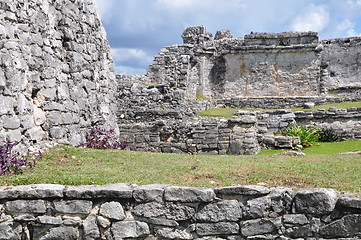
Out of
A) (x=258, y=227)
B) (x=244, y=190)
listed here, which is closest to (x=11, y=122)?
(x=244, y=190)

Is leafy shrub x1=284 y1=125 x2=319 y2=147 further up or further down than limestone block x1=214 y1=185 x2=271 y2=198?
further up

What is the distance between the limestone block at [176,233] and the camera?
4.17 metres

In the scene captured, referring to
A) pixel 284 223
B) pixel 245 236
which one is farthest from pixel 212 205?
pixel 284 223

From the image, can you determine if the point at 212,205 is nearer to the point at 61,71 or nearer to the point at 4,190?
the point at 4,190

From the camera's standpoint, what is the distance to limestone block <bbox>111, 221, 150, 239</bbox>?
13.9 feet

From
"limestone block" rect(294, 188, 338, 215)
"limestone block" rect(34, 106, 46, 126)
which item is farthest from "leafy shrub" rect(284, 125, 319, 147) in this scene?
"limestone block" rect(294, 188, 338, 215)

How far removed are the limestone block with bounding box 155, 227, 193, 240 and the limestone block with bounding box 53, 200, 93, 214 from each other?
90 cm

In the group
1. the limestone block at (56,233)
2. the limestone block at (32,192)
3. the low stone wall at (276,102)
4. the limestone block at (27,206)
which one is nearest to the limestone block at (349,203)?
the limestone block at (56,233)

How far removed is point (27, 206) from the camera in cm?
434

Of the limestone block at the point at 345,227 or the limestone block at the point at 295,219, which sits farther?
the limestone block at the point at 295,219

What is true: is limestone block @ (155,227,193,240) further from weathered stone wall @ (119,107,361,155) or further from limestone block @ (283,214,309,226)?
weathered stone wall @ (119,107,361,155)

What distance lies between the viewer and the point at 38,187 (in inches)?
173

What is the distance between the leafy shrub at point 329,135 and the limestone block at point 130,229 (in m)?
11.1

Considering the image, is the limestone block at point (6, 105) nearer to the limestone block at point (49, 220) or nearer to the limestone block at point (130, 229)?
the limestone block at point (49, 220)
